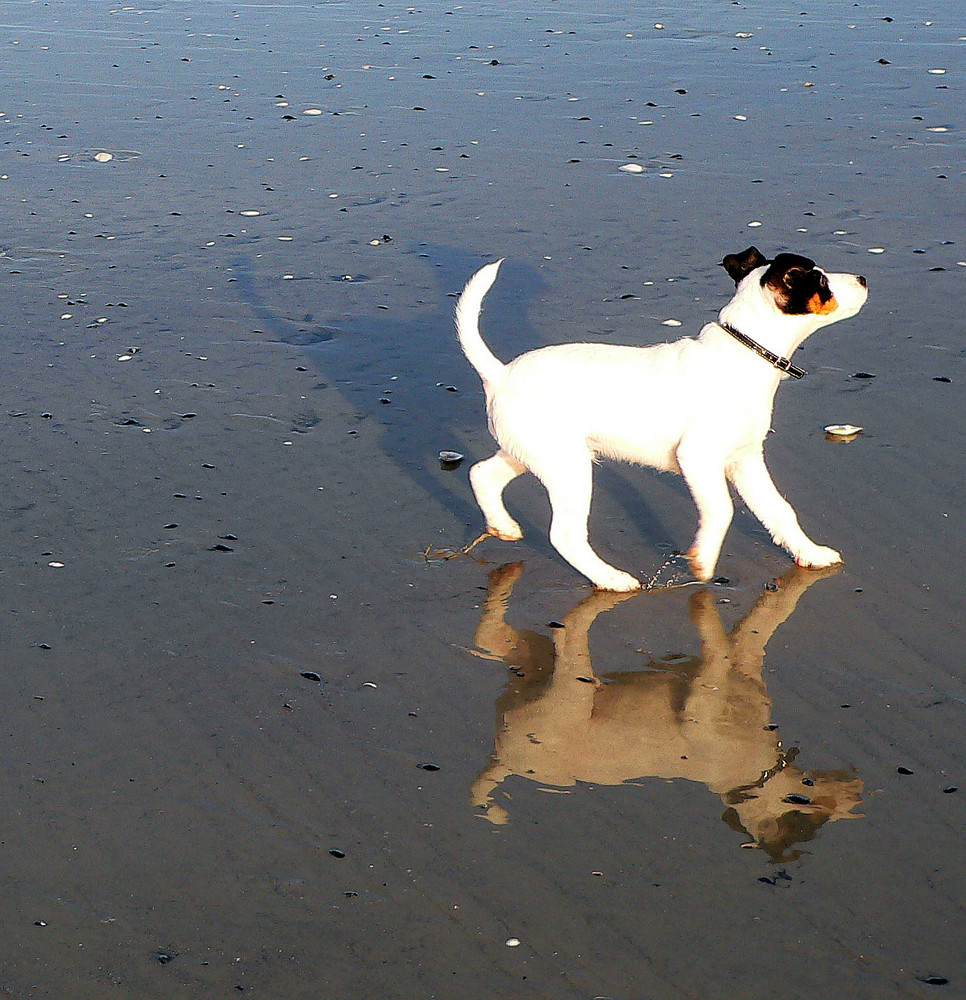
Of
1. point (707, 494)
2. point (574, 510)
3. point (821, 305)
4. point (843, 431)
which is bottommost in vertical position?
point (843, 431)

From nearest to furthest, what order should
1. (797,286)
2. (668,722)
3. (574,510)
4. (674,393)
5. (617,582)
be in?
(668,722)
(797,286)
(674,393)
(574,510)
(617,582)

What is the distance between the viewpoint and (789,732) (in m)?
3.83

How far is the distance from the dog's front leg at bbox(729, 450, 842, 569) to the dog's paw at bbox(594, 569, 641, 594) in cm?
52

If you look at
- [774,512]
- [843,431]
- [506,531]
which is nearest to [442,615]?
[506,531]

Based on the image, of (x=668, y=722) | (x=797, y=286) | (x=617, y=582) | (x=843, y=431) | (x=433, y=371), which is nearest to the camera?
(x=668, y=722)

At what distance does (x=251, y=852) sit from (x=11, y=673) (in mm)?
1267

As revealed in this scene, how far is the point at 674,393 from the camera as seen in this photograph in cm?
434

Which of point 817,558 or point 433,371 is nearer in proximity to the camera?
point 817,558

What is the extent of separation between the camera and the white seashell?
5.66m

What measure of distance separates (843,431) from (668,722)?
2.24m

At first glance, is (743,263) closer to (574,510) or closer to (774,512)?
(774,512)

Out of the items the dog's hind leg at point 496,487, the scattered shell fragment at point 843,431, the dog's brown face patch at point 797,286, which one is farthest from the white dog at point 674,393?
the scattered shell fragment at point 843,431

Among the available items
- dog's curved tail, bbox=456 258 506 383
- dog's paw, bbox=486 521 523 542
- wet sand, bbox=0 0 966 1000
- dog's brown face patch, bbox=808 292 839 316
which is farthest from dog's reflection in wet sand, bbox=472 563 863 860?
dog's brown face patch, bbox=808 292 839 316

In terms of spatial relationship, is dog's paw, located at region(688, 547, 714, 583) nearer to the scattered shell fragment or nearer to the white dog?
the white dog
